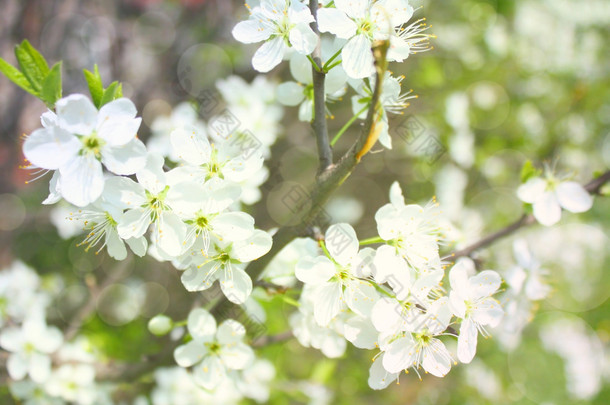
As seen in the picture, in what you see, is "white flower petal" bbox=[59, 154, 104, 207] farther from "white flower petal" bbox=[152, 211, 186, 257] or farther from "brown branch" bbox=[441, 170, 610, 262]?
"brown branch" bbox=[441, 170, 610, 262]

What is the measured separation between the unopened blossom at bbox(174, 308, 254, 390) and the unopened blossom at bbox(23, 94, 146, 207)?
41 centimetres

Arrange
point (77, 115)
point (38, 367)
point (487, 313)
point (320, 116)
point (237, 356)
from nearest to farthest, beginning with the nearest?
point (77, 115) < point (320, 116) < point (487, 313) < point (237, 356) < point (38, 367)

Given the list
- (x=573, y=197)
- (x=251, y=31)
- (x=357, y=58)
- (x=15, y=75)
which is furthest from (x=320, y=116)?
(x=573, y=197)

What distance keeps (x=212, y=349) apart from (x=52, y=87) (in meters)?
0.67

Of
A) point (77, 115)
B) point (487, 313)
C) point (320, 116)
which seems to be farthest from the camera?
point (487, 313)

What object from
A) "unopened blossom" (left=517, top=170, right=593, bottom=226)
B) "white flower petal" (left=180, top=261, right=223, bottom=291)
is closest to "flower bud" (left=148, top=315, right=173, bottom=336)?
"white flower petal" (left=180, top=261, right=223, bottom=291)

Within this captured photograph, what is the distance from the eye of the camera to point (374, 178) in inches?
135

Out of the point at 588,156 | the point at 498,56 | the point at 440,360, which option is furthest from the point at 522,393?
the point at 440,360

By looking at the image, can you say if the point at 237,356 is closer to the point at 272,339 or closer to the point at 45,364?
the point at 272,339

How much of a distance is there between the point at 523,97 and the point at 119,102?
256 cm

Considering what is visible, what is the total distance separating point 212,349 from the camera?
1.09 meters

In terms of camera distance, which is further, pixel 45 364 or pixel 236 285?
pixel 45 364

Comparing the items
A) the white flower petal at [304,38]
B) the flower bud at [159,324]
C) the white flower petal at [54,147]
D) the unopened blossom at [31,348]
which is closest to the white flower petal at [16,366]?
the unopened blossom at [31,348]

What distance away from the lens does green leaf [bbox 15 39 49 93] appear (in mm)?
817
